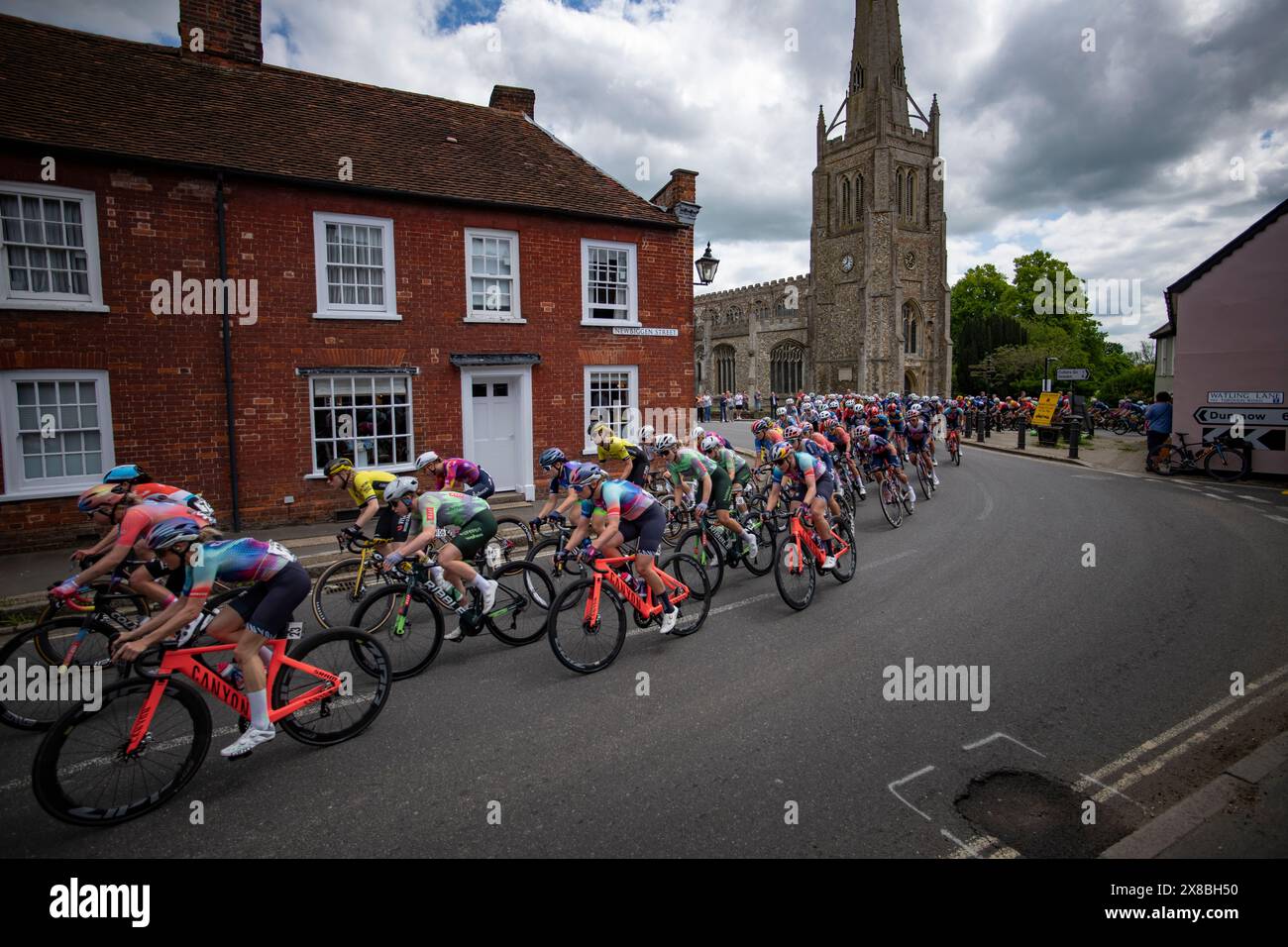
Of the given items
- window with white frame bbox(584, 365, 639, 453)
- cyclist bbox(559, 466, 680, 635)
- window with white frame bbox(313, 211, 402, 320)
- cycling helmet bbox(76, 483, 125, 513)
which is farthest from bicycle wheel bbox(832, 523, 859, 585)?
window with white frame bbox(313, 211, 402, 320)

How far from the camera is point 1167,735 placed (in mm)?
4816

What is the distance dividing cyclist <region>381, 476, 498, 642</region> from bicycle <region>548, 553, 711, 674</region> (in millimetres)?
892

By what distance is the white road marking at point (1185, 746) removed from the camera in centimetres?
424

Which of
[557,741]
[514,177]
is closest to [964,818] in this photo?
[557,741]

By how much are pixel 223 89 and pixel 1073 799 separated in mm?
17085

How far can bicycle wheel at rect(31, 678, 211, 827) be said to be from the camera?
3.83m

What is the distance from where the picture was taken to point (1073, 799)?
4070 millimetres

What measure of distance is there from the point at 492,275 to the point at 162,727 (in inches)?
452

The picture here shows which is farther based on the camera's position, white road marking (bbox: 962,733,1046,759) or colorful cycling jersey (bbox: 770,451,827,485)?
colorful cycling jersey (bbox: 770,451,827,485)

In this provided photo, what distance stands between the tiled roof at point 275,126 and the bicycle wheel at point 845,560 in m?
9.74

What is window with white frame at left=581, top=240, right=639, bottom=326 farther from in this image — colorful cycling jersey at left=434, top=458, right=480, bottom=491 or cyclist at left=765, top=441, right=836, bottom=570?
colorful cycling jersey at left=434, top=458, right=480, bottom=491

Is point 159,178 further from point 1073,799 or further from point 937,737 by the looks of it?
point 1073,799

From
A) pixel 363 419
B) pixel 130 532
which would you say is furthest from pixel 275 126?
pixel 130 532

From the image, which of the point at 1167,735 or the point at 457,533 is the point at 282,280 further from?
the point at 1167,735
